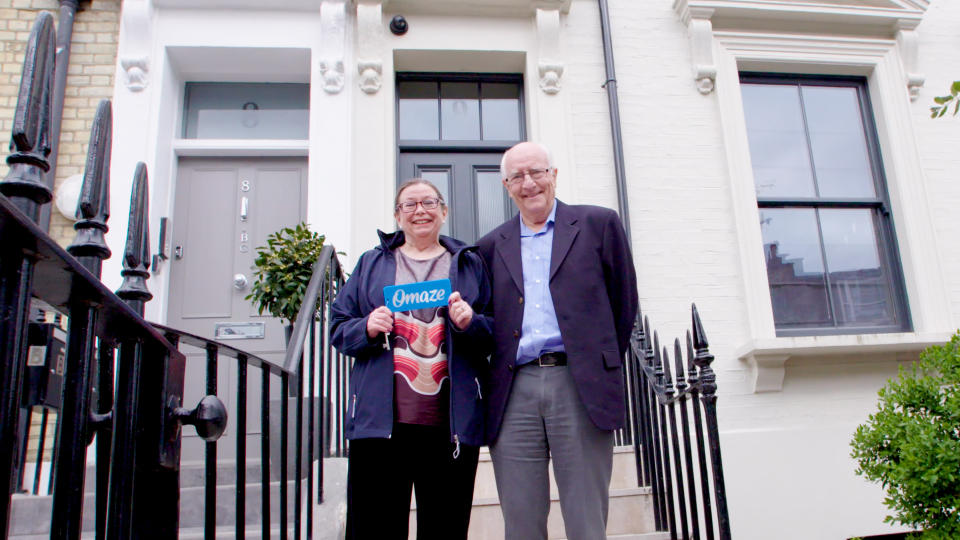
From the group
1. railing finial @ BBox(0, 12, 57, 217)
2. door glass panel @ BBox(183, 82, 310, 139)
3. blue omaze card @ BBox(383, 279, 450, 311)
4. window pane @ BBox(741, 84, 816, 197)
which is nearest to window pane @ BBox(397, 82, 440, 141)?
door glass panel @ BBox(183, 82, 310, 139)

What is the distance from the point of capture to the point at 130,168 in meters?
4.88

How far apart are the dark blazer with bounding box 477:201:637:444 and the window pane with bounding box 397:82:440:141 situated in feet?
10.4

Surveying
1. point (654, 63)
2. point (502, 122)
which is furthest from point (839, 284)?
point (502, 122)

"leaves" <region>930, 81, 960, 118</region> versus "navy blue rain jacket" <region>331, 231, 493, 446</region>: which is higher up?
"leaves" <region>930, 81, 960, 118</region>

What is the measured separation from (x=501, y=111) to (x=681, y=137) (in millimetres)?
1466

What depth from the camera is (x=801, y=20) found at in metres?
5.63

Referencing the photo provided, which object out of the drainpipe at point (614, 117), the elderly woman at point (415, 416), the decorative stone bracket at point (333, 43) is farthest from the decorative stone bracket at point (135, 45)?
the elderly woman at point (415, 416)

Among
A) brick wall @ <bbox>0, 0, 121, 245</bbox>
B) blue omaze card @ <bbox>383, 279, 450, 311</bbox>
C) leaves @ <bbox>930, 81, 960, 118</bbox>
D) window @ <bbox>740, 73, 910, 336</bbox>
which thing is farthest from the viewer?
window @ <bbox>740, 73, 910, 336</bbox>

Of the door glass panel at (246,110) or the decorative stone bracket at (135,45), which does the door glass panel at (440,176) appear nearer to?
the door glass panel at (246,110)

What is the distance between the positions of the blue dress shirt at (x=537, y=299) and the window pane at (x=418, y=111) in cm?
321

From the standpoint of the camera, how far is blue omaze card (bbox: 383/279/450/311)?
2.12 metres

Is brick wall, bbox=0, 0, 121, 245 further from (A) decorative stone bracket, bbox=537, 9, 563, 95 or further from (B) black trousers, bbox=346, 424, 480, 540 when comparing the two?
(B) black trousers, bbox=346, 424, 480, 540

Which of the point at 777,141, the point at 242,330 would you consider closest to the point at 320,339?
the point at 242,330

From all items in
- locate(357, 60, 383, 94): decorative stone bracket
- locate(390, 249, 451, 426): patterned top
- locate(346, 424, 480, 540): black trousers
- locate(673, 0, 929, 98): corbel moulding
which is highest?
locate(673, 0, 929, 98): corbel moulding
